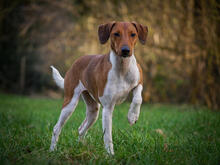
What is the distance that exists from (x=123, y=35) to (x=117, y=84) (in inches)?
25.5

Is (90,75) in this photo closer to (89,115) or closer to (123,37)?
(89,115)

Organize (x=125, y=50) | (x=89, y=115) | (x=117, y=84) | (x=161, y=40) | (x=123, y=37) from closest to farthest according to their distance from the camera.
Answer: (x=125, y=50)
(x=123, y=37)
(x=117, y=84)
(x=89, y=115)
(x=161, y=40)

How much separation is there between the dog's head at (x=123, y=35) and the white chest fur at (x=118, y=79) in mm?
199

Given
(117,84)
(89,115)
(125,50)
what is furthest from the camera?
(89,115)

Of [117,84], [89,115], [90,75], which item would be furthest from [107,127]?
[89,115]

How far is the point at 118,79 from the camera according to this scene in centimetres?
406

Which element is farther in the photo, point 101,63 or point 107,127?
point 101,63

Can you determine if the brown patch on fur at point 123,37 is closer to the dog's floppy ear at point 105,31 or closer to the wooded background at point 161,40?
the dog's floppy ear at point 105,31

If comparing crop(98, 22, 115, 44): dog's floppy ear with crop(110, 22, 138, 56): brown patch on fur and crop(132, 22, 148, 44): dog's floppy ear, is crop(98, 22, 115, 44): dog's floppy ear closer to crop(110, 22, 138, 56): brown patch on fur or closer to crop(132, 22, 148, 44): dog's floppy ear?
crop(110, 22, 138, 56): brown patch on fur

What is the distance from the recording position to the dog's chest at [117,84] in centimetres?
402

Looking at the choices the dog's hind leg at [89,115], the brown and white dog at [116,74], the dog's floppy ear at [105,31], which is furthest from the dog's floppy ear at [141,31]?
the dog's hind leg at [89,115]

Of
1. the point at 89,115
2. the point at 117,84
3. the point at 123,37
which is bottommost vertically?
the point at 89,115

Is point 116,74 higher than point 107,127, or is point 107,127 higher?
point 116,74

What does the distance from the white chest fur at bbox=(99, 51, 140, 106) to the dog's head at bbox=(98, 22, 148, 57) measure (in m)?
0.20
